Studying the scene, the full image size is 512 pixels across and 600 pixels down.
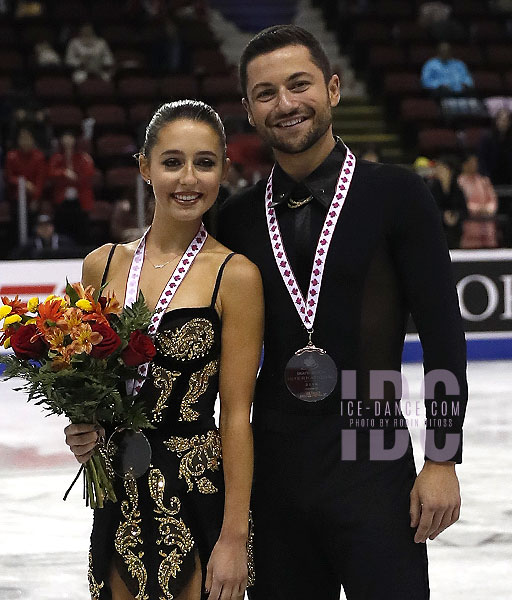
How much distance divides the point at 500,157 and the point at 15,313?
31.4 feet

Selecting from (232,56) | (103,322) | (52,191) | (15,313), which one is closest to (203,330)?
(103,322)

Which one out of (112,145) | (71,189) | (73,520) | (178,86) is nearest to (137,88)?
(178,86)

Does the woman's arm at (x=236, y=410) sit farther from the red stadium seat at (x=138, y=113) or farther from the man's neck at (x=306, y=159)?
the red stadium seat at (x=138, y=113)

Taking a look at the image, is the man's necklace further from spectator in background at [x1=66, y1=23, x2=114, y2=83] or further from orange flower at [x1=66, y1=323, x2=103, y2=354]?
spectator in background at [x1=66, y1=23, x2=114, y2=83]

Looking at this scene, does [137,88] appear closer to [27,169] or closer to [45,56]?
[45,56]

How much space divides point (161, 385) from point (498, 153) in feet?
31.3

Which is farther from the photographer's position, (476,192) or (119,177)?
(119,177)

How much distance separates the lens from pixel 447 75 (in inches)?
507

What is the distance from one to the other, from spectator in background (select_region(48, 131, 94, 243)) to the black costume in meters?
7.53

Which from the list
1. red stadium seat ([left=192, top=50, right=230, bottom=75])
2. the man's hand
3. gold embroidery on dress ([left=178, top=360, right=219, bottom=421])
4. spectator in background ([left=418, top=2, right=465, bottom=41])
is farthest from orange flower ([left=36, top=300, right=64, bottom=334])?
spectator in background ([left=418, top=2, right=465, bottom=41])

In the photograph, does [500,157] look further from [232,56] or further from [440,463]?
[440,463]

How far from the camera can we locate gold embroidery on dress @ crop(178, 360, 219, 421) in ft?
7.61

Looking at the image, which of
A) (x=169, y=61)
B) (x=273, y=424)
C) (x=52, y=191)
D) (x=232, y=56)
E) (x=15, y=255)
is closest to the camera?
(x=273, y=424)

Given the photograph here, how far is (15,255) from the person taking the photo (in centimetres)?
879
